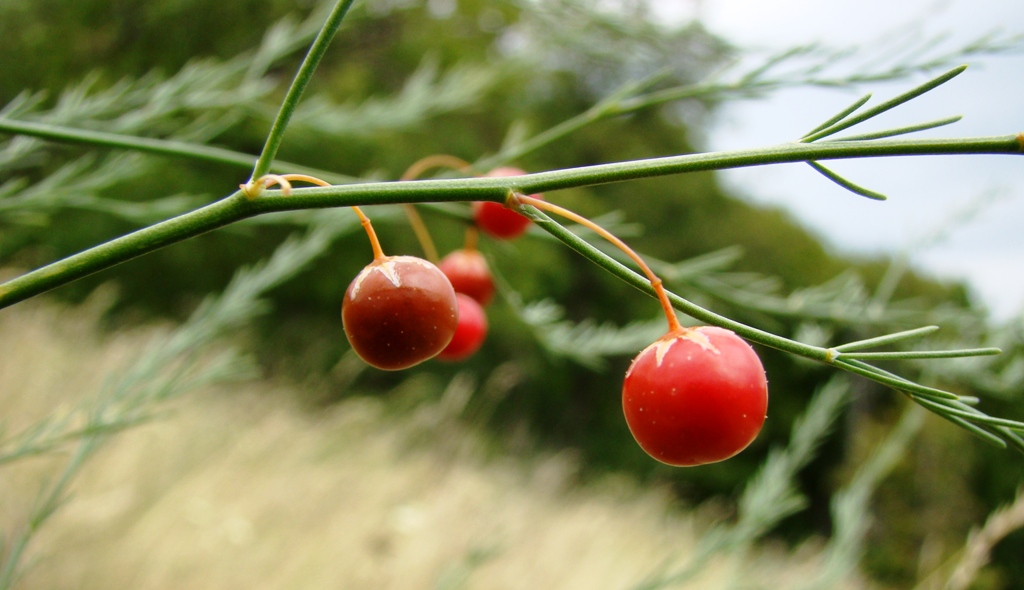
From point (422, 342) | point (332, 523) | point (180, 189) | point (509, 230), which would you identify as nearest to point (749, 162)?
point (422, 342)

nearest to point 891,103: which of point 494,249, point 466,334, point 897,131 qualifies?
point 897,131

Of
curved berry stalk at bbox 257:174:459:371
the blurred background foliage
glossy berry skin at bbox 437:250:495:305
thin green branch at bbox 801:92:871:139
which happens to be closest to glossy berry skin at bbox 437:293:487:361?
glossy berry skin at bbox 437:250:495:305

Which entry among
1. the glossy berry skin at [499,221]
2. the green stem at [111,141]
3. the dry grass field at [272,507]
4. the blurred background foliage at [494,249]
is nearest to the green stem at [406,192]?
the green stem at [111,141]

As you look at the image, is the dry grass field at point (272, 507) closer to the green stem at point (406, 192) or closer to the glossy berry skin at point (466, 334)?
the glossy berry skin at point (466, 334)

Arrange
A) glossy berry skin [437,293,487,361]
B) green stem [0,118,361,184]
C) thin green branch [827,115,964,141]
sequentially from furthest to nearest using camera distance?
1. glossy berry skin [437,293,487,361]
2. green stem [0,118,361,184]
3. thin green branch [827,115,964,141]

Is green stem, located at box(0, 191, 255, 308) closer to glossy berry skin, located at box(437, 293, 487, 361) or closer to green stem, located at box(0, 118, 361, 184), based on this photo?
green stem, located at box(0, 118, 361, 184)

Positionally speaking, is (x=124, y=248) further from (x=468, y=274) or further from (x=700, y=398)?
(x=468, y=274)
